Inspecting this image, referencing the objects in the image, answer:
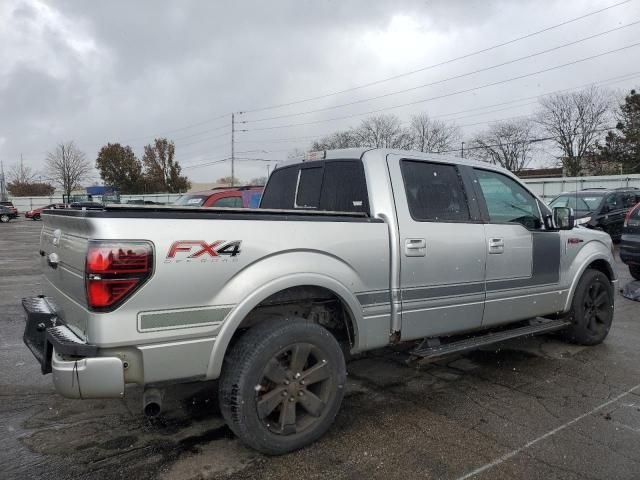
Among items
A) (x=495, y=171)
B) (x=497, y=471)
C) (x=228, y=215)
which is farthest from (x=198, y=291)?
(x=495, y=171)

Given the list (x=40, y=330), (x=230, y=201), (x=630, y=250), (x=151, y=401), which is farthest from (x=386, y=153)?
(x=230, y=201)

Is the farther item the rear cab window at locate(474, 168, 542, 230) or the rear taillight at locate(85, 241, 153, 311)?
the rear cab window at locate(474, 168, 542, 230)

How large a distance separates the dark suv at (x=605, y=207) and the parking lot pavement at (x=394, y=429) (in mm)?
10528

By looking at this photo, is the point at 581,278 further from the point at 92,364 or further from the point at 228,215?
the point at 92,364

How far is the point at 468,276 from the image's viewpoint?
3.96m

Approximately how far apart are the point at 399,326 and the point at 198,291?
1582 millimetres

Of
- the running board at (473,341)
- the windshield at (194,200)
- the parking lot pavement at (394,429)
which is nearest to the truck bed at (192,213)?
the parking lot pavement at (394,429)

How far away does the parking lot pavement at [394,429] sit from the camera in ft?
9.56

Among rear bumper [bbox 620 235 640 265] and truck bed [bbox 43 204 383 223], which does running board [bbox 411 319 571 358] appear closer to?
truck bed [bbox 43 204 383 223]

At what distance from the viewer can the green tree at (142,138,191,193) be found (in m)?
68.1

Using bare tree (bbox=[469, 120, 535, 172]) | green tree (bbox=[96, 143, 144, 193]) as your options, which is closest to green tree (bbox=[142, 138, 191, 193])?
green tree (bbox=[96, 143, 144, 193])

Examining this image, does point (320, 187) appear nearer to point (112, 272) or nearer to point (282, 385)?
point (282, 385)

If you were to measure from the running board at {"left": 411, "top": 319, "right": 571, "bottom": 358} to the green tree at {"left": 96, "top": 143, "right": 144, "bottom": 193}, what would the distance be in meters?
69.2

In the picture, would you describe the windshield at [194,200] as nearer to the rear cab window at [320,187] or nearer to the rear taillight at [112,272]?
the rear cab window at [320,187]
